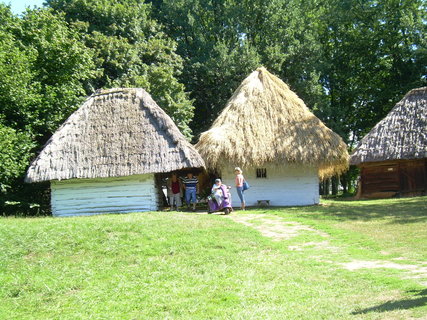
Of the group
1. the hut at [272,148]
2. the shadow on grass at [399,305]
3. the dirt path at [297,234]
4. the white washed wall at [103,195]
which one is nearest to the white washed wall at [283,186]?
the hut at [272,148]

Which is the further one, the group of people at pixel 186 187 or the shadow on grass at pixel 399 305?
the group of people at pixel 186 187

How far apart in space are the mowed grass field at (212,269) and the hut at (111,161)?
3.44m

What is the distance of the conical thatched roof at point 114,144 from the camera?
51.3 ft

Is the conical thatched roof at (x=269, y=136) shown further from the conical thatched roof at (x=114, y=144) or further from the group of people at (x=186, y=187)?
the conical thatched roof at (x=114, y=144)

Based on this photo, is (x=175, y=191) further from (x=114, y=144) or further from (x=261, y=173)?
(x=261, y=173)

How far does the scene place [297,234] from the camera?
11.1 metres

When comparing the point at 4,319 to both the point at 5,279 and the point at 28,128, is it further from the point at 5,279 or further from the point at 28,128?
the point at 28,128

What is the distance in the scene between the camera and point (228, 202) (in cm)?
1488

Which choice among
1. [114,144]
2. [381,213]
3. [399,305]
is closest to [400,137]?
[381,213]

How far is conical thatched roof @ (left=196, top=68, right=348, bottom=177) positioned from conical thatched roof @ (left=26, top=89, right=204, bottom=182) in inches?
57.4

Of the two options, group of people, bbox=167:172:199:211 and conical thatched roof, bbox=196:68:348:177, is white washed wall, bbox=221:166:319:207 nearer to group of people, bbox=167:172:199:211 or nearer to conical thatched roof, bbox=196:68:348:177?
conical thatched roof, bbox=196:68:348:177

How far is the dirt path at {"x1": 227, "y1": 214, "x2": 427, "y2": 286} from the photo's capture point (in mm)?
7469

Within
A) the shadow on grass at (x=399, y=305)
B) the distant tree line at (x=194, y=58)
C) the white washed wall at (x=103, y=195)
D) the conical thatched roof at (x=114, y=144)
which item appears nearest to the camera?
the shadow on grass at (x=399, y=305)

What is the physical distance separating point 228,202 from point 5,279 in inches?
310
